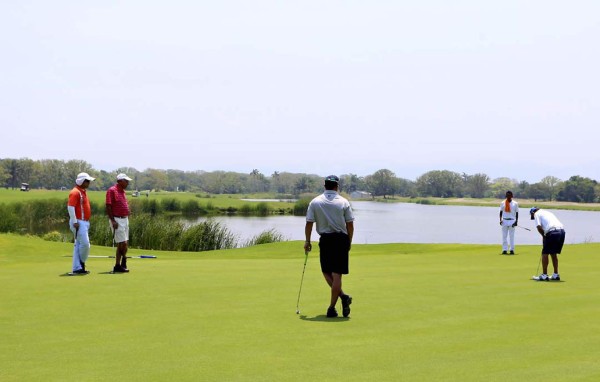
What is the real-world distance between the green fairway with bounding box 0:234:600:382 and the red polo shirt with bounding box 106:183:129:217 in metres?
1.44

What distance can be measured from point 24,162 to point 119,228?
18990 cm

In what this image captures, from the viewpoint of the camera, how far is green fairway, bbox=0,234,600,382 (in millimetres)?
6977

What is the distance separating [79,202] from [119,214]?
3.03ft

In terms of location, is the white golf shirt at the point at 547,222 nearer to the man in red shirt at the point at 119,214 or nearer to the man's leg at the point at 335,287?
the man's leg at the point at 335,287

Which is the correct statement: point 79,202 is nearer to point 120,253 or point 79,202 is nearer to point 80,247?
point 80,247

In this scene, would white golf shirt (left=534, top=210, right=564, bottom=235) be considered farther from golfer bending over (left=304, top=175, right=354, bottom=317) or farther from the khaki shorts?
the khaki shorts

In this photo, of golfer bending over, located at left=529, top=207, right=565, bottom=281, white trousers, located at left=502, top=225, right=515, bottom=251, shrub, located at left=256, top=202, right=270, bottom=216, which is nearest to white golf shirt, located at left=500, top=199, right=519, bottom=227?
white trousers, located at left=502, top=225, right=515, bottom=251

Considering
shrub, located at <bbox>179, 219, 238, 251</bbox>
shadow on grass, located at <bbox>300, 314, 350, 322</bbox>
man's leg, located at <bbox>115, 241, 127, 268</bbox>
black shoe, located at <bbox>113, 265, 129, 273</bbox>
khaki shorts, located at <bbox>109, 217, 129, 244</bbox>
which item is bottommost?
shrub, located at <bbox>179, 219, 238, 251</bbox>

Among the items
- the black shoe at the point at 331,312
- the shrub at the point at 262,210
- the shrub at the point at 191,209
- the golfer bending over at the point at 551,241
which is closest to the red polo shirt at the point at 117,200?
the black shoe at the point at 331,312

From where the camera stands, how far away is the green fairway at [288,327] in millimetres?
6977

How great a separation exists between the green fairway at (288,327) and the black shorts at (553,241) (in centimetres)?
92

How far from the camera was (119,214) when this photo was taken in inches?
611

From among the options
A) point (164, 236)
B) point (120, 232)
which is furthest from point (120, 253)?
point (164, 236)

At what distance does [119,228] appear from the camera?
1549 cm
